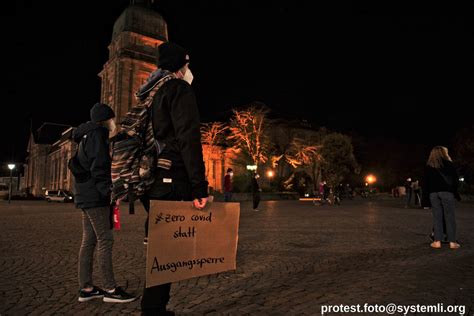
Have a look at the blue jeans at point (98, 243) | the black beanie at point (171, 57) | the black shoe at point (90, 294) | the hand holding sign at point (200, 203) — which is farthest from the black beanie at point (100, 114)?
the hand holding sign at point (200, 203)

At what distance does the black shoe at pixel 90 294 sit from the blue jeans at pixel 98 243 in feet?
0.24

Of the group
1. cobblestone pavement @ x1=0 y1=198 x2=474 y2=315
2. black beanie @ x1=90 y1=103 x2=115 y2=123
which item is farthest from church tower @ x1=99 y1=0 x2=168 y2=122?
black beanie @ x1=90 y1=103 x2=115 y2=123

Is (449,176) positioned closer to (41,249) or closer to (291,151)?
(41,249)

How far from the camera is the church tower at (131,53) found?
41625 mm

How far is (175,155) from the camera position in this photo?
2.59 meters

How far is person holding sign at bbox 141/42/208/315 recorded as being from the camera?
2.49 meters

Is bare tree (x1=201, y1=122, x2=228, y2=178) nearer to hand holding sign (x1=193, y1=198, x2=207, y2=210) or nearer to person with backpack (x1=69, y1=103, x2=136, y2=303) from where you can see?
person with backpack (x1=69, y1=103, x2=136, y2=303)

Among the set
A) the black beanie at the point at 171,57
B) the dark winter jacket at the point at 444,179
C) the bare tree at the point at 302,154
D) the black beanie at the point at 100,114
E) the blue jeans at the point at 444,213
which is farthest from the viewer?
the bare tree at the point at 302,154

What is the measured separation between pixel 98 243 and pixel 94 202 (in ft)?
1.54

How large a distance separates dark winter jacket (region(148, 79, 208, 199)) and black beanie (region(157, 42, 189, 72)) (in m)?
0.21

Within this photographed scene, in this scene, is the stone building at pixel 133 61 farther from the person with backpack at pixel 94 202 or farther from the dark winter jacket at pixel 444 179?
the person with backpack at pixel 94 202

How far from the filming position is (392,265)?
17.6 feet

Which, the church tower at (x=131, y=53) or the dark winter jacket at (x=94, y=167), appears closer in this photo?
the dark winter jacket at (x=94, y=167)

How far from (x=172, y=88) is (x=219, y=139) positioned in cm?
4349
